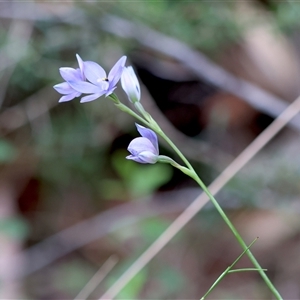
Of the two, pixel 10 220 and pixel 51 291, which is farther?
pixel 51 291

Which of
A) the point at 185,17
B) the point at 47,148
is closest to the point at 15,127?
the point at 47,148

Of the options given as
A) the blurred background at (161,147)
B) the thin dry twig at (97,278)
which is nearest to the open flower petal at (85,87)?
the blurred background at (161,147)

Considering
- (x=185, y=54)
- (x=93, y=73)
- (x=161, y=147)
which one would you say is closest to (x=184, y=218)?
(x=161, y=147)

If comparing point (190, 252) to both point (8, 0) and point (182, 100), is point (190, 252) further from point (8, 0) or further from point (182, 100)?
point (8, 0)

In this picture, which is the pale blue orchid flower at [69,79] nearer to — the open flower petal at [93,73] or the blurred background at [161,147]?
the open flower petal at [93,73]

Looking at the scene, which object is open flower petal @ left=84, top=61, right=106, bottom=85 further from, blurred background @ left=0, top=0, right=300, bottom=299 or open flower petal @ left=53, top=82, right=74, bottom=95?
blurred background @ left=0, top=0, right=300, bottom=299
